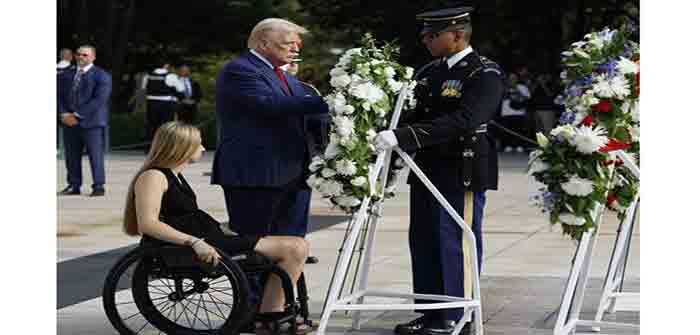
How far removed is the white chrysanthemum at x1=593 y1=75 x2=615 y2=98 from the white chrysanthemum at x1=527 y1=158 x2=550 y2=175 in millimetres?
404

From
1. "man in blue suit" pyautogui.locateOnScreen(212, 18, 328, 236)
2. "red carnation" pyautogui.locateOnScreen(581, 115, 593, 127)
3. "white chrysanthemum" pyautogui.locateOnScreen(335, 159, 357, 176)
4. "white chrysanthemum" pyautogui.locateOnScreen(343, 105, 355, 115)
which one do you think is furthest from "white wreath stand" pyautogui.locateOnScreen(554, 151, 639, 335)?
"man in blue suit" pyautogui.locateOnScreen(212, 18, 328, 236)

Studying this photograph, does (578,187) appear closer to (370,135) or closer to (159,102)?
(370,135)

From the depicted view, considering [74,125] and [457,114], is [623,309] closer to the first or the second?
[457,114]

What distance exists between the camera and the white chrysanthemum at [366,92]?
688 centimetres

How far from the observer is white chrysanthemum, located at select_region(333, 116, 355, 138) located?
22.5 feet

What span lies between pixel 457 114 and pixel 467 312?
0.95m

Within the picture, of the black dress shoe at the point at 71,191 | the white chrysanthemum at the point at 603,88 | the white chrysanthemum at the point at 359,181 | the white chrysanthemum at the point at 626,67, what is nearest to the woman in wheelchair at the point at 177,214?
the white chrysanthemum at the point at 359,181

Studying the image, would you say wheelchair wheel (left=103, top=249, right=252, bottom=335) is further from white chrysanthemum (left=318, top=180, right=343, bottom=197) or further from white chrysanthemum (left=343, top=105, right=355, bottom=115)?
white chrysanthemum (left=343, top=105, right=355, bottom=115)

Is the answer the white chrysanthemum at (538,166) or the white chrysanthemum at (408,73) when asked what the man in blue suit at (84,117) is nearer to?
the white chrysanthemum at (408,73)

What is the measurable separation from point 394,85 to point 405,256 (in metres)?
4.36

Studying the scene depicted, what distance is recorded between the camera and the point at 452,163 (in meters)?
7.38
